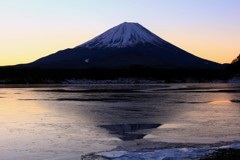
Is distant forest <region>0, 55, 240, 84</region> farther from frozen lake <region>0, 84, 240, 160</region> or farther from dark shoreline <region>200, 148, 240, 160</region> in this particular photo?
dark shoreline <region>200, 148, 240, 160</region>

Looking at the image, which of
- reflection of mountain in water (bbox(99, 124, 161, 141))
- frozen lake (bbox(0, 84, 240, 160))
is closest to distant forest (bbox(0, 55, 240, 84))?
frozen lake (bbox(0, 84, 240, 160))

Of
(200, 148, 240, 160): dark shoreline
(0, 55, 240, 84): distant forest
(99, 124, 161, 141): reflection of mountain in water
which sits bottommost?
(99, 124, 161, 141): reflection of mountain in water

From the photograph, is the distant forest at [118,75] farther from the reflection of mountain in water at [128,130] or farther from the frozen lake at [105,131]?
the reflection of mountain in water at [128,130]

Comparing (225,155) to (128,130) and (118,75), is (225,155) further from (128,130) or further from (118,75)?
(118,75)

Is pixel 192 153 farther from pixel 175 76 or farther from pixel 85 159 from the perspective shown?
pixel 175 76

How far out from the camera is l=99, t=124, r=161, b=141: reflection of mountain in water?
14414 millimetres

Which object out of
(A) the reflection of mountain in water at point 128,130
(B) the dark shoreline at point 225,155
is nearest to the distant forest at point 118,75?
(A) the reflection of mountain in water at point 128,130

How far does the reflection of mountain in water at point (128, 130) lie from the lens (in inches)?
567

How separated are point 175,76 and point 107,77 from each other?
906 inches

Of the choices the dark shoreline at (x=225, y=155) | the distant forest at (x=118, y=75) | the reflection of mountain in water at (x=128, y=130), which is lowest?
the reflection of mountain in water at (x=128, y=130)

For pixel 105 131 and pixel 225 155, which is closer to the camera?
pixel 225 155

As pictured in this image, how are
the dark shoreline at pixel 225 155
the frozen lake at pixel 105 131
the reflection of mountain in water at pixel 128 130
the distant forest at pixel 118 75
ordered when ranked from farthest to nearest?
the distant forest at pixel 118 75 < the reflection of mountain in water at pixel 128 130 < the frozen lake at pixel 105 131 < the dark shoreline at pixel 225 155

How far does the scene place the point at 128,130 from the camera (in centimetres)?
1594

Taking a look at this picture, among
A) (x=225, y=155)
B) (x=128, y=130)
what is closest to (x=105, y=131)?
(x=128, y=130)
